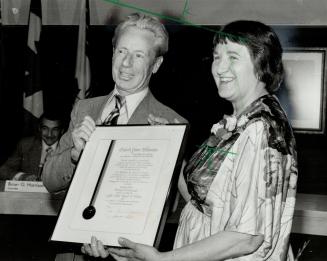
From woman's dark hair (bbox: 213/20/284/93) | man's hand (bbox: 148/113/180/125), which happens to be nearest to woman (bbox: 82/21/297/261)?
woman's dark hair (bbox: 213/20/284/93)

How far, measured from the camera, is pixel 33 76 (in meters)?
2.20

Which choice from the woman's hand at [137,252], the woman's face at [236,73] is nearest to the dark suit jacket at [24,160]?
the woman's hand at [137,252]

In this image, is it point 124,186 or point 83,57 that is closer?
point 124,186

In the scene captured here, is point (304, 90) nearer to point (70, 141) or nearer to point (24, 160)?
point (70, 141)

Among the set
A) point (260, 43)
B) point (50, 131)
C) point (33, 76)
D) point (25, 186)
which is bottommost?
point (25, 186)

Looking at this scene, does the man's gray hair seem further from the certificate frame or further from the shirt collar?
the certificate frame

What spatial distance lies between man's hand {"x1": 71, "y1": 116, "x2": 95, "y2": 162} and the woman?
0.88 feet

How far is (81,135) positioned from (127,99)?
7.6 inches

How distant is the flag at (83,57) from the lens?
2066mm

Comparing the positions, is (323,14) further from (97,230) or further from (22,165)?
(22,165)

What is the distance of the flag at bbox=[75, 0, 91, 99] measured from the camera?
2066 millimetres

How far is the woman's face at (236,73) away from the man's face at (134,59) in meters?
0.27

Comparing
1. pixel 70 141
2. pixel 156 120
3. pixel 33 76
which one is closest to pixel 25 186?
pixel 33 76

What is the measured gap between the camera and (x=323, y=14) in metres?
1.83
